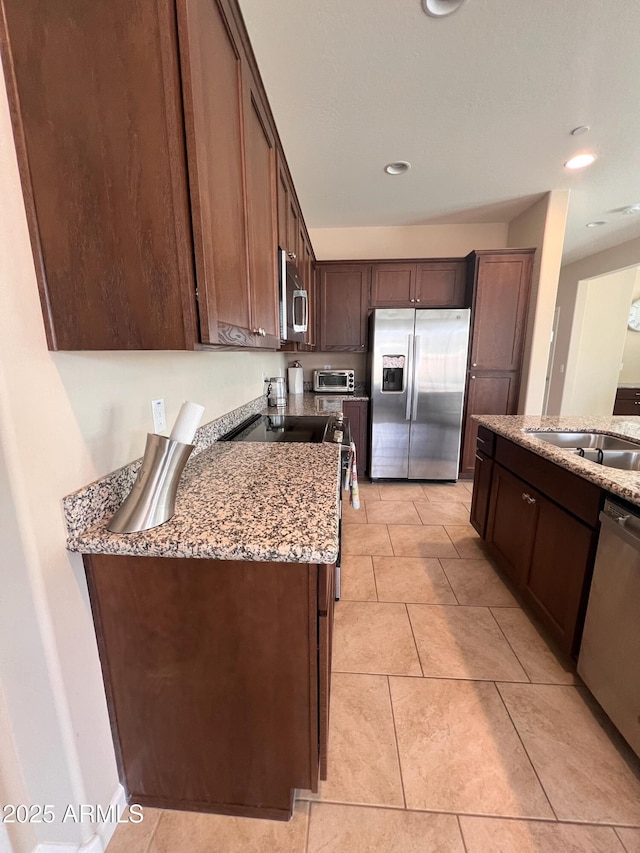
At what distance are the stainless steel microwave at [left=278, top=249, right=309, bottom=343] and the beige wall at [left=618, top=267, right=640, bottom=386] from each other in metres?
6.32

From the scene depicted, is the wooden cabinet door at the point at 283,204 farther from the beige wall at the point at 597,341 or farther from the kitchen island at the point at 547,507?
the beige wall at the point at 597,341

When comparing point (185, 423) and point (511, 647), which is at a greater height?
point (185, 423)

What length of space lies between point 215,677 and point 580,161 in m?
3.71

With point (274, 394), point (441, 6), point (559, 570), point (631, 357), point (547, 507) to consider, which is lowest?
point (559, 570)

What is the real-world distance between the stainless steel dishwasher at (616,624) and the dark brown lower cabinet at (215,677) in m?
1.05

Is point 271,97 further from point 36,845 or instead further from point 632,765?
point 632,765

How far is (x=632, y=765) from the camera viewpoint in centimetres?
119

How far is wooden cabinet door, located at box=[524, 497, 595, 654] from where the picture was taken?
143cm

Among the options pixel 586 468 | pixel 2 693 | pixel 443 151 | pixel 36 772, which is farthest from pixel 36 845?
pixel 443 151

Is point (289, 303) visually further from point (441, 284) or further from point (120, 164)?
point (441, 284)

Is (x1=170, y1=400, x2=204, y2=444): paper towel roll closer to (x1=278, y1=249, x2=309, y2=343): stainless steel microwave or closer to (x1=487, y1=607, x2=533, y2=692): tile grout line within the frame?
(x1=278, y1=249, x2=309, y2=343): stainless steel microwave

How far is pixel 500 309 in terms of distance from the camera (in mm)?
3344

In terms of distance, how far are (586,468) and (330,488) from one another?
1032mm

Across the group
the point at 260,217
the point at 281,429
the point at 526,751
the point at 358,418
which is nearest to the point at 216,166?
the point at 260,217
